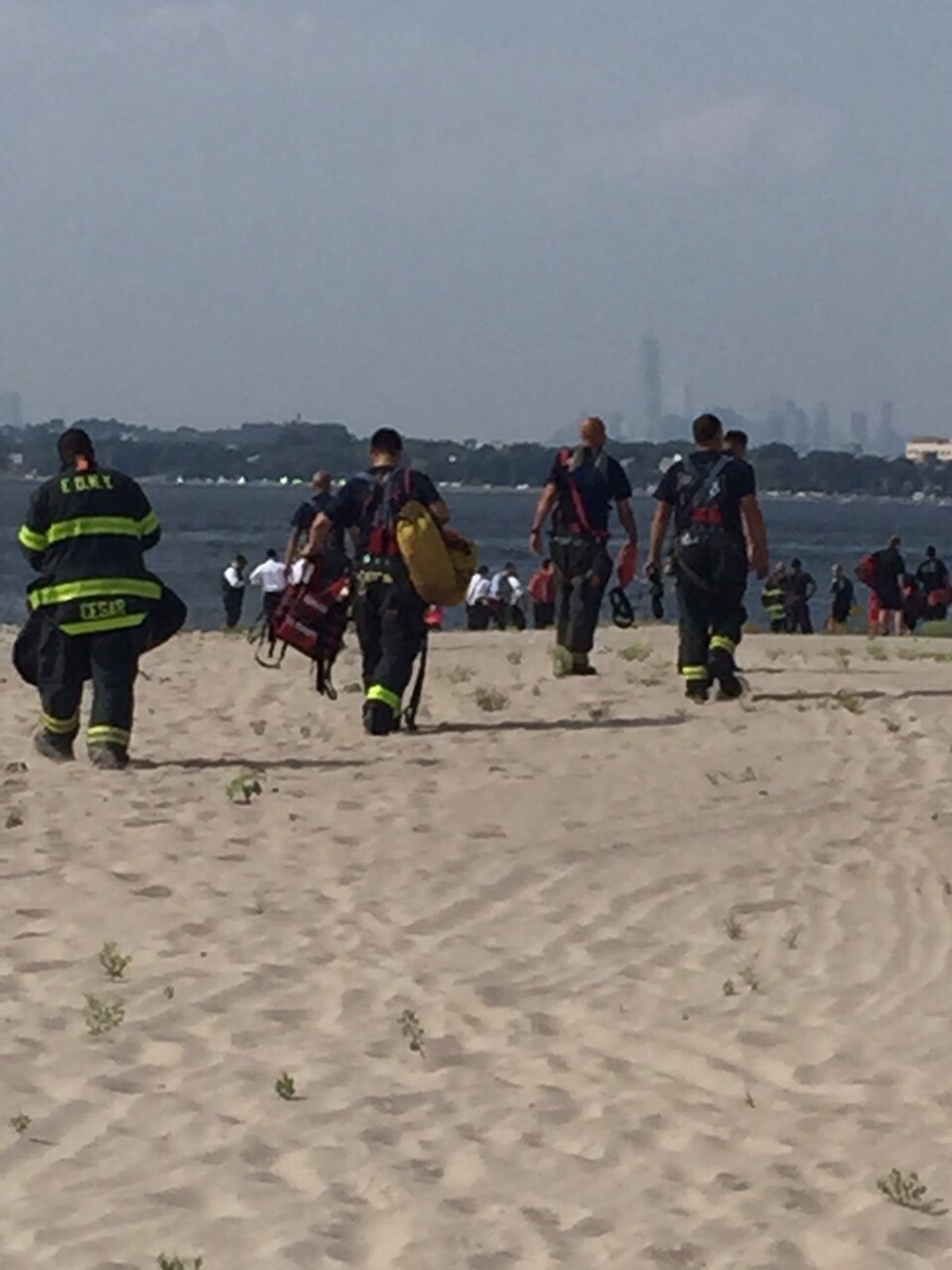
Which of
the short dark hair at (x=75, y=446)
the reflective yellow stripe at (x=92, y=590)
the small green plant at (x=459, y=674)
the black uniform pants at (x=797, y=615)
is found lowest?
the black uniform pants at (x=797, y=615)

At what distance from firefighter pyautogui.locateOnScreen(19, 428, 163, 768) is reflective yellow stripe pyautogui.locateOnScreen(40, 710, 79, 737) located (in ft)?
0.56

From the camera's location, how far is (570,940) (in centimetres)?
839

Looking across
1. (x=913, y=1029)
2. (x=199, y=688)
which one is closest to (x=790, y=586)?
(x=199, y=688)

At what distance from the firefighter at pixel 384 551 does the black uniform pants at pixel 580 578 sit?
2.67m

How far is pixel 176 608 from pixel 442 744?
165 centimetres

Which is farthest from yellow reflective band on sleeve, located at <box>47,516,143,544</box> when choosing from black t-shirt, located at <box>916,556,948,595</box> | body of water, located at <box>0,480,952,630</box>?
body of water, located at <box>0,480,952,630</box>

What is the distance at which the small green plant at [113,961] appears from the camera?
301 inches

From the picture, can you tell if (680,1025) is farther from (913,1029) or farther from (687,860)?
(687,860)

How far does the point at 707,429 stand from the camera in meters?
14.9

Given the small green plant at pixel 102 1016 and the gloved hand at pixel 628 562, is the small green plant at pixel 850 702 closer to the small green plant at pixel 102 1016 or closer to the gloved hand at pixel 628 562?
the gloved hand at pixel 628 562

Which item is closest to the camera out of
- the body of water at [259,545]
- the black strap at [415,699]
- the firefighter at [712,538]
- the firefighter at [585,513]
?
the black strap at [415,699]

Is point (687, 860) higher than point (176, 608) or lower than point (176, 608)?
lower

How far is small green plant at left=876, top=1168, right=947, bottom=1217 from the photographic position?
18.6ft

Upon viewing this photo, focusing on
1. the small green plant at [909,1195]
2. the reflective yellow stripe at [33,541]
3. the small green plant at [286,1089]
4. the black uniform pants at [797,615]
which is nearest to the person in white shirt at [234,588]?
the black uniform pants at [797,615]
